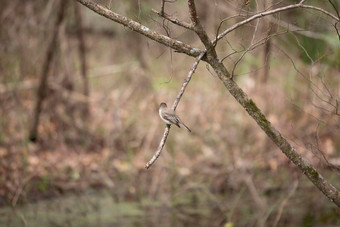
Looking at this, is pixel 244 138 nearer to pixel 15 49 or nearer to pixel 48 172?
pixel 48 172

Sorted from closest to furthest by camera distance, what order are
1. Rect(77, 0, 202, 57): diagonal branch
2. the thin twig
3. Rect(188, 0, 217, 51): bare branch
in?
the thin twig, Rect(188, 0, 217, 51): bare branch, Rect(77, 0, 202, 57): diagonal branch

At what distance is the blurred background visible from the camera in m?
6.95

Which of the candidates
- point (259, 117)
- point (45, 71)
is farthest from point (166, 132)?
point (45, 71)

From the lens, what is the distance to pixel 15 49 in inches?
316

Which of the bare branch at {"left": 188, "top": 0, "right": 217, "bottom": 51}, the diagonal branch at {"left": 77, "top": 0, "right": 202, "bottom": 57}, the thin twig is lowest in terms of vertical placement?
the thin twig

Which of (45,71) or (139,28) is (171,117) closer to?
(139,28)

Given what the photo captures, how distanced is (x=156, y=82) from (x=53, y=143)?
2318mm

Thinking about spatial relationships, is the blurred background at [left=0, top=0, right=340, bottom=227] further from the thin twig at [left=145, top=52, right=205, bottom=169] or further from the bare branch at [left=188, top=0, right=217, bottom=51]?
the thin twig at [left=145, top=52, right=205, bottom=169]

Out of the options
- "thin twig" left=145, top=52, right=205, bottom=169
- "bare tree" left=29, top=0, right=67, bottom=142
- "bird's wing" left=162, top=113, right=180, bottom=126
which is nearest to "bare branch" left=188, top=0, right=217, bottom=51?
"thin twig" left=145, top=52, right=205, bottom=169

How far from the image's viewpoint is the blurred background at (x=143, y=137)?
6.95 meters

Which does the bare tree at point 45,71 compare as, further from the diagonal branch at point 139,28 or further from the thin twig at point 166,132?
the thin twig at point 166,132

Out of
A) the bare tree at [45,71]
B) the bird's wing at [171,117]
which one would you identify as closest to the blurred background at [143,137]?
the bare tree at [45,71]

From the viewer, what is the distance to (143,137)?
868 centimetres

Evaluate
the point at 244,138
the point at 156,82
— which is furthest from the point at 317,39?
the point at 156,82
